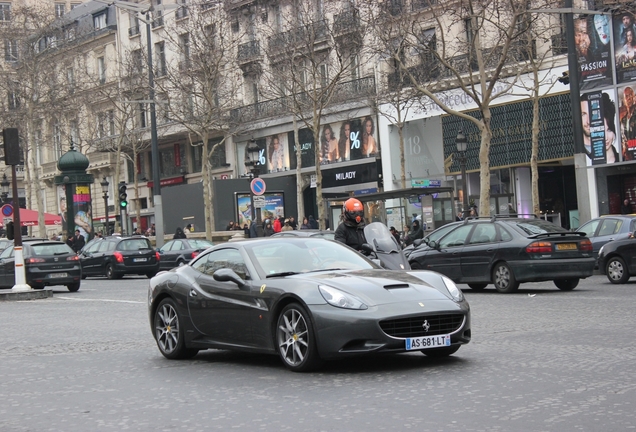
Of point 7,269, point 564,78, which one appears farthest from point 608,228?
point 7,269

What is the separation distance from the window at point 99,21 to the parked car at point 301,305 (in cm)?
6384

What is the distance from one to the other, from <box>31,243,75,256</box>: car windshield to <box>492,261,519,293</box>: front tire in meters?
13.8

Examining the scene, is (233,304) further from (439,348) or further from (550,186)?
(550,186)

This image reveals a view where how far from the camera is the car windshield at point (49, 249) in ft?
93.8

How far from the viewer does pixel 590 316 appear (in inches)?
541

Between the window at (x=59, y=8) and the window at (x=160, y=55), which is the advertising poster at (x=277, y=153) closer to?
the window at (x=160, y=55)

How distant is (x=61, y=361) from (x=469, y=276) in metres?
10.5

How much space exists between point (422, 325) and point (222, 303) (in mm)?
2161

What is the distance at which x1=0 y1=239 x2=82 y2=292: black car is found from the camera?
2812cm

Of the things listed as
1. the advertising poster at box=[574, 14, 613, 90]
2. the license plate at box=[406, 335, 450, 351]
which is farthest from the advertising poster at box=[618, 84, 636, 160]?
the license plate at box=[406, 335, 450, 351]

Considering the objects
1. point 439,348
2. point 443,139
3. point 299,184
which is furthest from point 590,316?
point 299,184

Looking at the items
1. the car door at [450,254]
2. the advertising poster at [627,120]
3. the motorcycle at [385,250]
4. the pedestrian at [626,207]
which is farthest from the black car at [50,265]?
the advertising poster at [627,120]

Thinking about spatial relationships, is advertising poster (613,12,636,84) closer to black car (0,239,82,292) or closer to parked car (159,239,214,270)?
parked car (159,239,214,270)

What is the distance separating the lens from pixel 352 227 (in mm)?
14945
